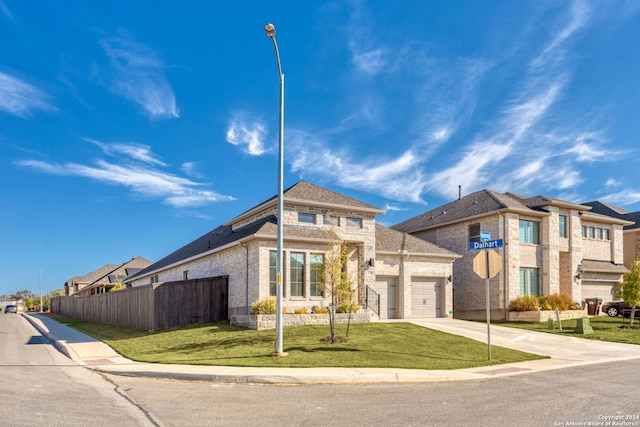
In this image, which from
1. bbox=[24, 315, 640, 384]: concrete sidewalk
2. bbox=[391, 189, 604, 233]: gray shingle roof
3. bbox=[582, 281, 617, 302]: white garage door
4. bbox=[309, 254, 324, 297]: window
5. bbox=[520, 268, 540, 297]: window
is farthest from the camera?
bbox=[582, 281, 617, 302]: white garage door

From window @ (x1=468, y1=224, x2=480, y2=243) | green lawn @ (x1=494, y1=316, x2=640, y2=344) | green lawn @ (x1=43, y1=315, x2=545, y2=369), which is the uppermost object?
window @ (x1=468, y1=224, x2=480, y2=243)

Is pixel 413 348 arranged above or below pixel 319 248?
below

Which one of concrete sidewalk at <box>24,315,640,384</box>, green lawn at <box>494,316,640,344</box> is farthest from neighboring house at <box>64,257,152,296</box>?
green lawn at <box>494,316,640,344</box>

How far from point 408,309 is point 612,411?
18.6 meters

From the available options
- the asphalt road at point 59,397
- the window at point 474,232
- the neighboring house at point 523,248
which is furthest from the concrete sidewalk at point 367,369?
the window at point 474,232

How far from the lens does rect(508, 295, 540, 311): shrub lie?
27.5m

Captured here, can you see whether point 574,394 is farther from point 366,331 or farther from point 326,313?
point 326,313

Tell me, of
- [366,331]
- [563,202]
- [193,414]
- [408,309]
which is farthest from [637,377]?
[563,202]

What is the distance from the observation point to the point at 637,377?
11.9 m

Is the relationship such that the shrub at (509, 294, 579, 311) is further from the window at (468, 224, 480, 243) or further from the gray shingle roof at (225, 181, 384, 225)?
the gray shingle roof at (225, 181, 384, 225)

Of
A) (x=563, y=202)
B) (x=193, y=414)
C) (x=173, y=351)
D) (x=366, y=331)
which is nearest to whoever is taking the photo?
(x=193, y=414)

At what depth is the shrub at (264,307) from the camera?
65.7 ft

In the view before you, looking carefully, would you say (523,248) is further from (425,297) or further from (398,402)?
(398,402)

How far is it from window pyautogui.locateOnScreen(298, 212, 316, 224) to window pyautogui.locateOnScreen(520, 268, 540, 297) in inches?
560
